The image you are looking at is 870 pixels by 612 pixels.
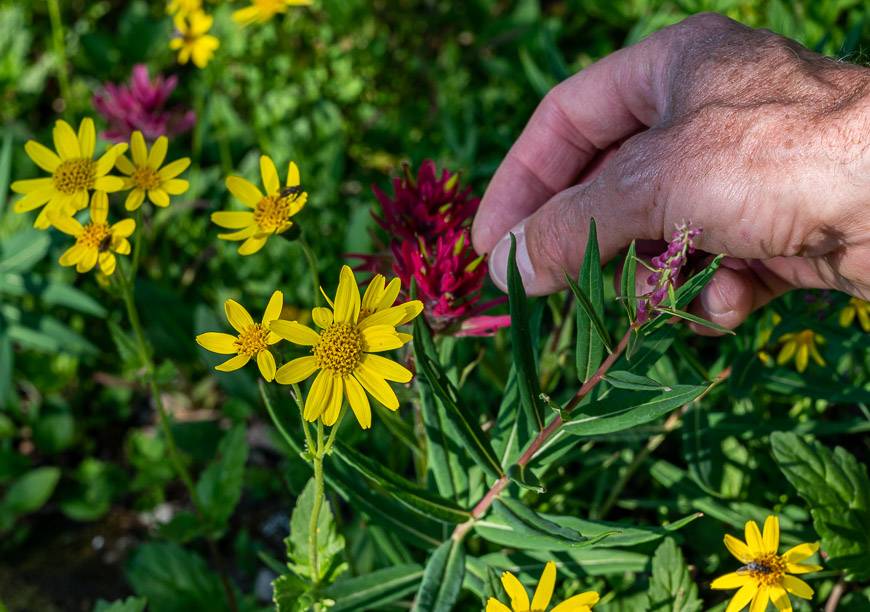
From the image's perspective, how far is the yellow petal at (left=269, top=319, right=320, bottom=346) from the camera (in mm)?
1196

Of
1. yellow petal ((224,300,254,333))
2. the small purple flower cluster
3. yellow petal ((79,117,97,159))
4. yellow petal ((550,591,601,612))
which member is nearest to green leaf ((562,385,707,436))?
the small purple flower cluster

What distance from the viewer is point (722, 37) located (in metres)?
1.56

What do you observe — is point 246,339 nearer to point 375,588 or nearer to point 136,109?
point 375,588

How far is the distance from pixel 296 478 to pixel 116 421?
132cm

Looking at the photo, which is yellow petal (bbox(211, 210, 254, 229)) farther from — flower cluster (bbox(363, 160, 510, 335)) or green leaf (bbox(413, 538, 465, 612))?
green leaf (bbox(413, 538, 465, 612))

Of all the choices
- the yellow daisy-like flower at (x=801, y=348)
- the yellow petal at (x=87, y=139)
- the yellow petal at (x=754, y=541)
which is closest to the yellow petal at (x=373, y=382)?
the yellow petal at (x=754, y=541)

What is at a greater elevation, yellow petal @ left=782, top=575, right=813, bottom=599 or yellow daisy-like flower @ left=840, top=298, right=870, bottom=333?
yellow daisy-like flower @ left=840, top=298, right=870, bottom=333

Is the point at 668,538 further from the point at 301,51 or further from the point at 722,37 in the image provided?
the point at 301,51

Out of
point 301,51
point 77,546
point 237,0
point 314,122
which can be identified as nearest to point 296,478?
point 77,546

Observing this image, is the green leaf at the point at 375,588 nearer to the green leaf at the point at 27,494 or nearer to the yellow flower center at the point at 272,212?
the yellow flower center at the point at 272,212

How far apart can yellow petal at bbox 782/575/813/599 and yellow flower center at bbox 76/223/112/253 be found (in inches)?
59.3

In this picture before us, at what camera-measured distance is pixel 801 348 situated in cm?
187

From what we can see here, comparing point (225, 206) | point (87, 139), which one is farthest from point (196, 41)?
point (87, 139)

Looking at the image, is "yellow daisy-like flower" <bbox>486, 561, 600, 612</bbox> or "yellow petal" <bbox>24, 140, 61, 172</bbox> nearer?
"yellow daisy-like flower" <bbox>486, 561, 600, 612</bbox>
